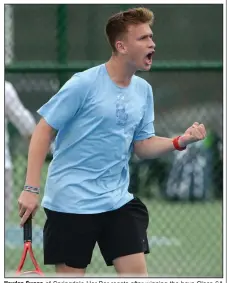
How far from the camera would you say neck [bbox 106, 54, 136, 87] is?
16.5 ft

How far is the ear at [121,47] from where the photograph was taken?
16.5 ft

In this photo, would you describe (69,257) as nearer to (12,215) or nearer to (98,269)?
A: (98,269)

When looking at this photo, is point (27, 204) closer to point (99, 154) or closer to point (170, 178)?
point (99, 154)

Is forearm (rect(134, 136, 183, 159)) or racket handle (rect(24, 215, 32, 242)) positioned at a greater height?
forearm (rect(134, 136, 183, 159))

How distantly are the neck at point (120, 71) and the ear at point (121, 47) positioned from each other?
0.04 m

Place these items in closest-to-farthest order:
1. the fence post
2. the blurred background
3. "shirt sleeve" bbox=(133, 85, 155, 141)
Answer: "shirt sleeve" bbox=(133, 85, 155, 141) → the blurred background → the fence post

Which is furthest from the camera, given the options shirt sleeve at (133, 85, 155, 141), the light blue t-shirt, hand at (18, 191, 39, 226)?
shirt sleeve at (133, 85, 155, 141)

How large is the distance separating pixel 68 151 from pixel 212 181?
3.22 meters

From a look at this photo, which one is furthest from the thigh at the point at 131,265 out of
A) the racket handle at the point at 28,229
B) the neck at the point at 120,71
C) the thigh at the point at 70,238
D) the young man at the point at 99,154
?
the neck at the point at 120,71

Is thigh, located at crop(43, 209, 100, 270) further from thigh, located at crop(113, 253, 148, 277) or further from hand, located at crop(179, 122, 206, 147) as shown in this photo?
hand, located at crop(179, 122, 206, 147)

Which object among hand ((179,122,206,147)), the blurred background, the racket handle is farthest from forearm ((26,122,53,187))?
the blurred background

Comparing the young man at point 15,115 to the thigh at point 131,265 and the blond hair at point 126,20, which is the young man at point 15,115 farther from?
the thigh at point 131,265

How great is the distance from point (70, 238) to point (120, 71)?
2.91 feet

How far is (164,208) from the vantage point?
28.1ft
